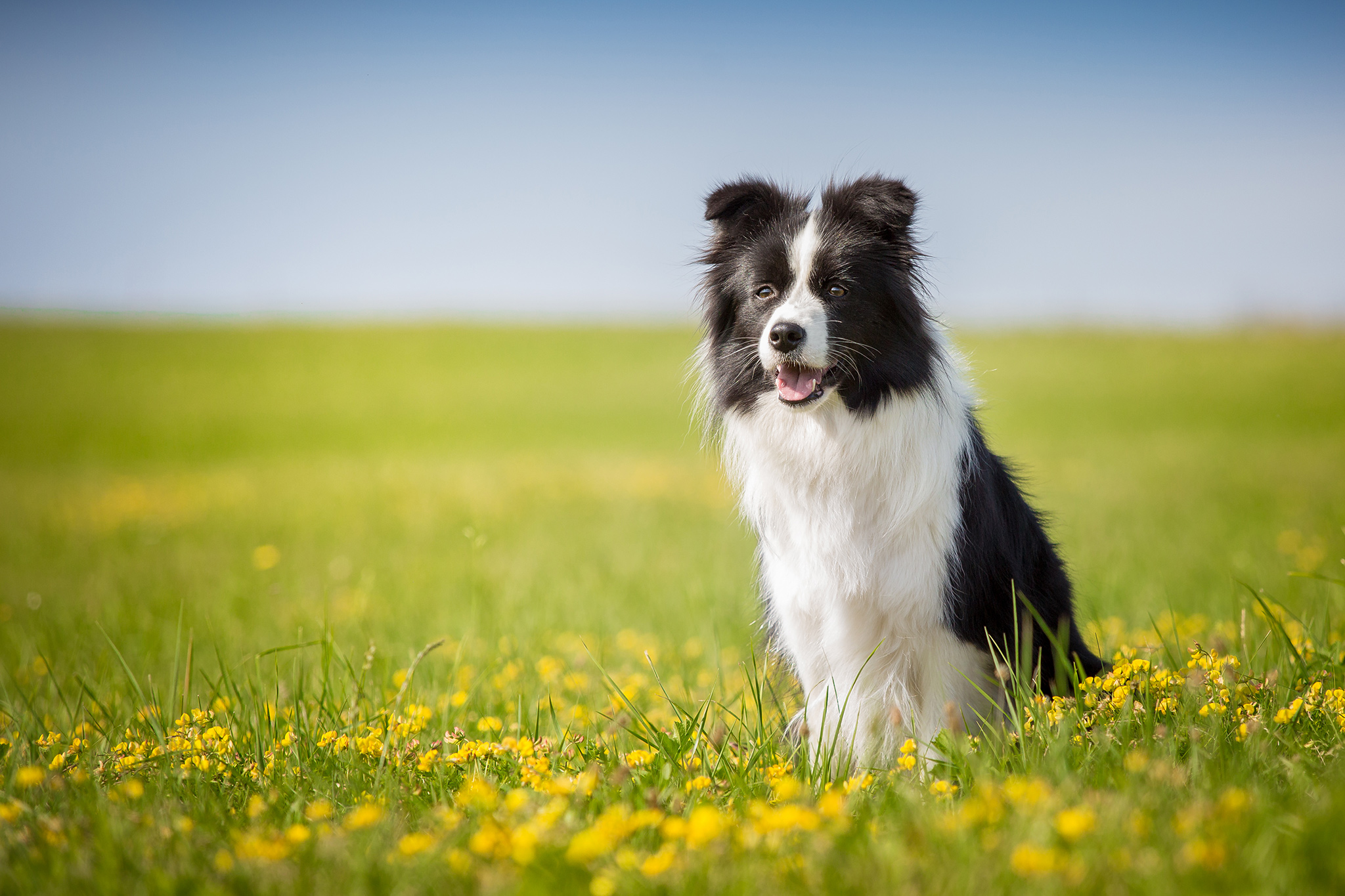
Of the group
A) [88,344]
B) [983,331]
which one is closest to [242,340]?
[88,344]

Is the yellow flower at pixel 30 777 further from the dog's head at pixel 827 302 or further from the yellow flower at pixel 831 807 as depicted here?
the dog's head at pixel 827 302

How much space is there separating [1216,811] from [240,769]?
2.84 meters

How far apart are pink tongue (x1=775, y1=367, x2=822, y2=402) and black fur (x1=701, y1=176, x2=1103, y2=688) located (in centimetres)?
9

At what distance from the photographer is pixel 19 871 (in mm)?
1973

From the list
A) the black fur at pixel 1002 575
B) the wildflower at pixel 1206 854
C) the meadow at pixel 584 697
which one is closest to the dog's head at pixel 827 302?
the black fur at pixel 1002 575

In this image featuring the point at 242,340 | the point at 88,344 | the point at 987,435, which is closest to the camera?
the point at 987,435

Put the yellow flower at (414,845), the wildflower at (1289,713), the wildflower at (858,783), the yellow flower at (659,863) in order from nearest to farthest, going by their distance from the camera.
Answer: the yellow flower at (659,863), the yellow flower at (414,845), the wildflower at (858,783), the wildflower at (1289,713)

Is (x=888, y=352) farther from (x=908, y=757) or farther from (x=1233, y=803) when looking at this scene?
(x=1233, y=803)

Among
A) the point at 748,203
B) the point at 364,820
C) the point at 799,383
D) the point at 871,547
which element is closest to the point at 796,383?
the point at 799,383

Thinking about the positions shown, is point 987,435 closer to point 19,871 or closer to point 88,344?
point 19,871

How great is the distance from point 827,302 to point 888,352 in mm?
295

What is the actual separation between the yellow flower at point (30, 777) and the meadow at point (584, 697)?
25 millimetres

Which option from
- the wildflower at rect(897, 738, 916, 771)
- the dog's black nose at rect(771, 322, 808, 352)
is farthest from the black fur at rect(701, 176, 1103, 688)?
the wildflower at rect(897, 738, 916, 771)

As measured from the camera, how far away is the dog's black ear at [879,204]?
9.99 feet
